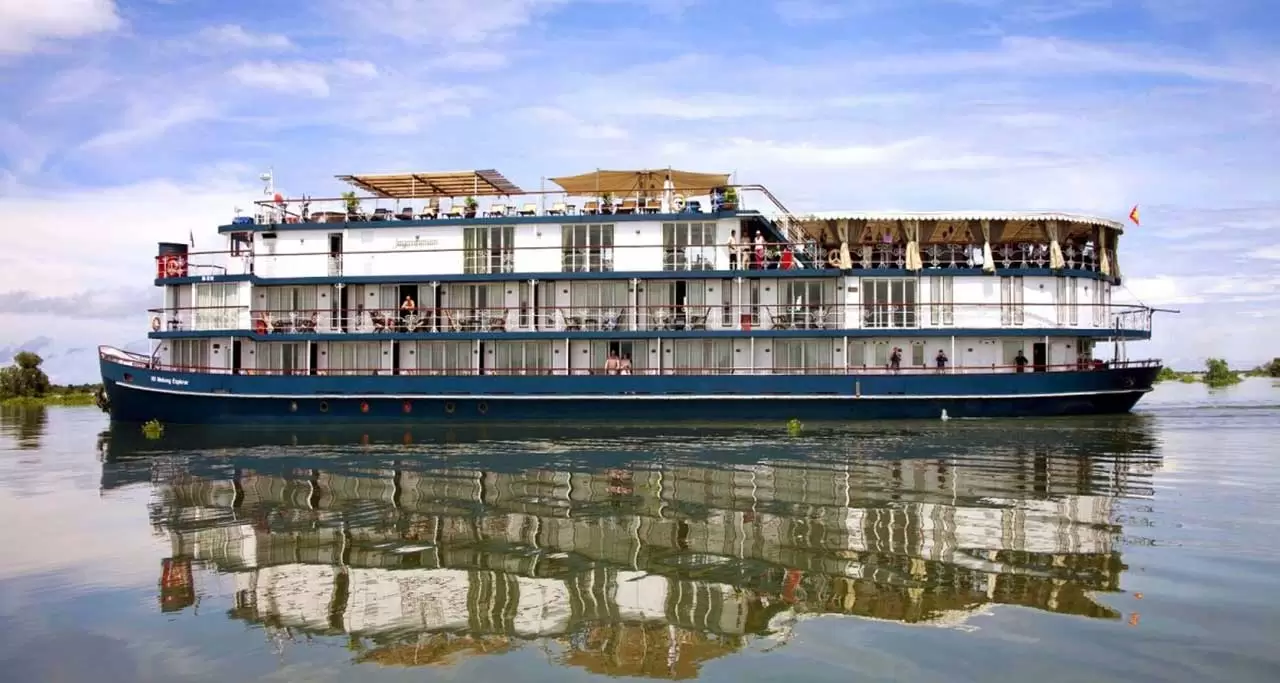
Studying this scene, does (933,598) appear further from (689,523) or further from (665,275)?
(665,275)

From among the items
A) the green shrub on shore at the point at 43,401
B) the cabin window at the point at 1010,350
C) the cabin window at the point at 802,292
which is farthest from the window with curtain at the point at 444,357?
the green shrub on shore at the point at 43,401

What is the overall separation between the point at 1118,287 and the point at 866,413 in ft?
39.5

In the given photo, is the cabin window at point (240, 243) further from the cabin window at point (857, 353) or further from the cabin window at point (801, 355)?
the cabin window at point (857, 353)

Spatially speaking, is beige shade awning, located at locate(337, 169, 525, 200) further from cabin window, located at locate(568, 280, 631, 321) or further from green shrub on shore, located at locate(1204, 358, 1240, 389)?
green shrub on shore, located at locate(1204, 358, 1240, 389)

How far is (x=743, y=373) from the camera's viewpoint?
34.0 meters

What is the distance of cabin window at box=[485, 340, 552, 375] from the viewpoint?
115ft

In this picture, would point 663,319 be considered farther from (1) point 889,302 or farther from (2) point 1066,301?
(2) point 1066,301

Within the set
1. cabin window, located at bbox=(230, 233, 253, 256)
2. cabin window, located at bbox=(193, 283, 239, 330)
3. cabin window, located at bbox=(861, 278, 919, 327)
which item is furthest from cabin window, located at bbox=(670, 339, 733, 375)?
cabin window, located at bbox=(230, 233, 253, 256)

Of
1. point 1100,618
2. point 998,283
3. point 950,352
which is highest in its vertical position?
point 998,283

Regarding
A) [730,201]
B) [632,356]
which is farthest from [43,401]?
[730,201]

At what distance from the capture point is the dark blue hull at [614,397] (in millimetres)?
32438

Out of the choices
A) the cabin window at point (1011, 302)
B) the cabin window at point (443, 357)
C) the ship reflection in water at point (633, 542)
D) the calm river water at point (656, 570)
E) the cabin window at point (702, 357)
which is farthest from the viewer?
the cabin window at point (443, 357)

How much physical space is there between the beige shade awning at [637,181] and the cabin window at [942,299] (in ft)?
27.5

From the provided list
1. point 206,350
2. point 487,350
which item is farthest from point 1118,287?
point 206,350
